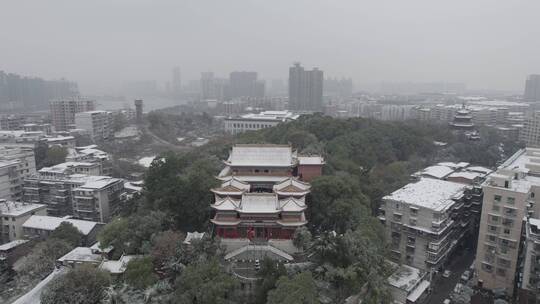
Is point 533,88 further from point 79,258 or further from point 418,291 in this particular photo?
point 79,258

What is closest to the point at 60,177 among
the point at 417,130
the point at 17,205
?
the point at 17,205

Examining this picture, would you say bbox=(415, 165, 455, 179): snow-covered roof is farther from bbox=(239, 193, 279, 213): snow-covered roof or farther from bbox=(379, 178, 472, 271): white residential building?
bbox=(239, 193, 279, 213): snow-covered roof

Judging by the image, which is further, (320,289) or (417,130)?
(417,130)

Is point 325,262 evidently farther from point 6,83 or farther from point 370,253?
point 6,83

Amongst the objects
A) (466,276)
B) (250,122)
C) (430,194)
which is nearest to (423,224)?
(430,194)

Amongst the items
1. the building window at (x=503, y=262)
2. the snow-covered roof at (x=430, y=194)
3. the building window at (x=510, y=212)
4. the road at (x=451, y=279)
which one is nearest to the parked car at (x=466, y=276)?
the road at (x=451, y=279)

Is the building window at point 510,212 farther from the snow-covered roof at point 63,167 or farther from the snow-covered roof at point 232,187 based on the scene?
the snow-covered roof at point 63,167
